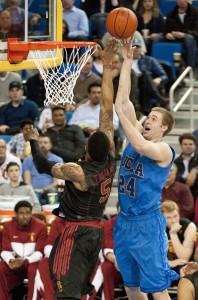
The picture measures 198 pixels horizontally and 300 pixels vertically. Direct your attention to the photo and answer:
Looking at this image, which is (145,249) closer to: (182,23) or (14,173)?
(14,173)

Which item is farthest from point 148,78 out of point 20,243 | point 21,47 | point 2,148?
point 21,47

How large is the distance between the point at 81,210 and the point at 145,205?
0.61 m

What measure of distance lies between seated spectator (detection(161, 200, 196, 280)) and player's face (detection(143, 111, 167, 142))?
2.50 metres

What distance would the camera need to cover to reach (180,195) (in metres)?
13.3

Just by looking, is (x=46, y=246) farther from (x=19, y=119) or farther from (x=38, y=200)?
(x=19, y=119)

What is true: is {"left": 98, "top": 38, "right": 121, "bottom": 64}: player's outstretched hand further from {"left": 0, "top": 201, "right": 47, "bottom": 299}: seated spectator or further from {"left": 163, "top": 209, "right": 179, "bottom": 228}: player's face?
{"left": 0, "top": 201, "right": 47, "bottom": 299}: seated spectator

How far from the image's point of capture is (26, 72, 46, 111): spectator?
53.2 ft

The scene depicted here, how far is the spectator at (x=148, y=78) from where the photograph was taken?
50.8ft

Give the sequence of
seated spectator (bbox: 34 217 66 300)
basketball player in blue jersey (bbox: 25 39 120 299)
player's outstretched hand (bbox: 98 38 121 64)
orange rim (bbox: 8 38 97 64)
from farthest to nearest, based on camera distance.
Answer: seated spectator (bbox: 34 217 66 300)
orange rim (bbox: 8 38 97 64)
player's outstretched hand (bbox: 98 38 121 64)
basketball player in blue jersey (bbox: 25 39 120 299)

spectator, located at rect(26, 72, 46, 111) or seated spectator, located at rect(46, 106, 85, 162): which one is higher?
spectator, located at rect(26, 72, 46, 111)

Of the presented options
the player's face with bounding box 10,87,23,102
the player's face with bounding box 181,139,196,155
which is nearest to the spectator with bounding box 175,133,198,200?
the player's face with bounding box 181,139,196,155

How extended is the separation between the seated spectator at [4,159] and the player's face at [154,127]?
187 inches

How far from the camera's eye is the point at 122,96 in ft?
Result: 32.0

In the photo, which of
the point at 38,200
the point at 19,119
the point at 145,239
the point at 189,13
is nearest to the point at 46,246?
the point at 38,200
